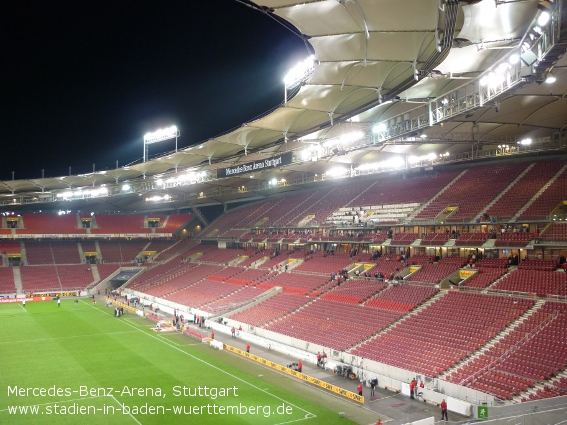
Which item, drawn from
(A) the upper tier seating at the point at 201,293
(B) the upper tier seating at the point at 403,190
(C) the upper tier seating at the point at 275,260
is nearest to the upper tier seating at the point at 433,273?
(B) the upper tier seating at the point at 403,190

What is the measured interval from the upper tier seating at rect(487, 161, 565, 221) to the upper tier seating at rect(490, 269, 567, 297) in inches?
233

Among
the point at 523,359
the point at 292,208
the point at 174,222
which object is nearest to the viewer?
the point at 523,359

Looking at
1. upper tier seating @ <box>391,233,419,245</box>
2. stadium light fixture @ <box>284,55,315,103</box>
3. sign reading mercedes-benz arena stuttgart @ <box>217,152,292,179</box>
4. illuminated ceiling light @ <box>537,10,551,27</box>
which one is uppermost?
stadium light fixture @ <box>284,55,315,103</box>

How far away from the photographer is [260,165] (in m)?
33.4

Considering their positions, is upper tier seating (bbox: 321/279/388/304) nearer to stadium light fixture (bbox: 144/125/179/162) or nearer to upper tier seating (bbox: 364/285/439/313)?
upper tier seating (bbox: 364/285/439/313)

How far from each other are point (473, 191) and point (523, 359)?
63.0ft

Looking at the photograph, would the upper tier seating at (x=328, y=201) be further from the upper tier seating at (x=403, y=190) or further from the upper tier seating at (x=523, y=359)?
the upper tier seating at (x=523, y=359)

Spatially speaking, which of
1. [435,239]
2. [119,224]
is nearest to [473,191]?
[435,239]

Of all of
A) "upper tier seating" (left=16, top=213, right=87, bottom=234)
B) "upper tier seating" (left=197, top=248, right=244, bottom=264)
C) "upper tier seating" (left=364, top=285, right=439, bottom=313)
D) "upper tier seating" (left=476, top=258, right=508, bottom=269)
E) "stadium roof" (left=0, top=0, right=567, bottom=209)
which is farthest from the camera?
"upper tier seating" (left=16, top=213, right=87, bottom=234)

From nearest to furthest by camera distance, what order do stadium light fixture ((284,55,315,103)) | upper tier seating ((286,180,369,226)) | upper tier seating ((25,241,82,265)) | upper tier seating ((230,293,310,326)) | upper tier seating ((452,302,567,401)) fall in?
upper tier seating ((452,302,567,401)), stadium light fixture ((284,55,315,103)), upper tier seating ((230,293,310,326)), upper tier seating ((286,180,369,226)), upper tier seating ((25,241,82,265))

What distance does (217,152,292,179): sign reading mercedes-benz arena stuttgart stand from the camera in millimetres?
32175

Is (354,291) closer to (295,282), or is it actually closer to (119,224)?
(295,282)

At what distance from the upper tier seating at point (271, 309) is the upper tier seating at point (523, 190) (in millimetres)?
15810

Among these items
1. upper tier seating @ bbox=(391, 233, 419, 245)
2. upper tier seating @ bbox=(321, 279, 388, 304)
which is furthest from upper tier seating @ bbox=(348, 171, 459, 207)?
upper tier seating @ bbox=(321, 279, 388, 304)
